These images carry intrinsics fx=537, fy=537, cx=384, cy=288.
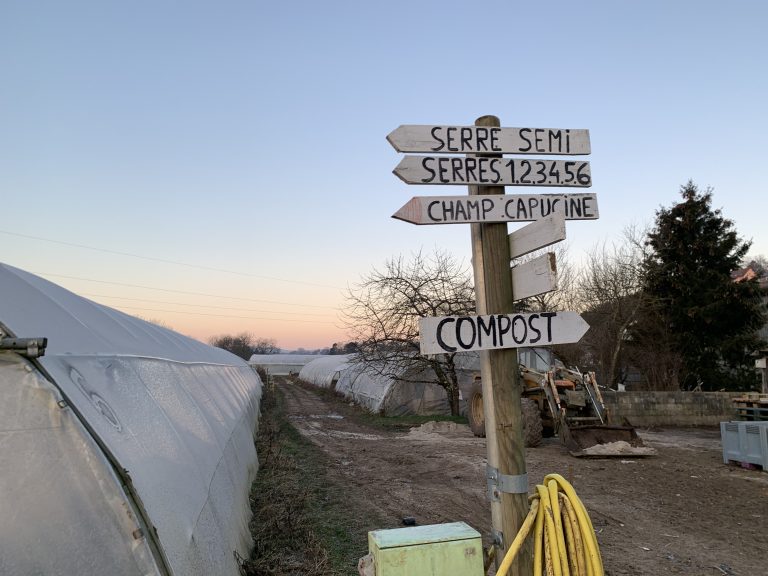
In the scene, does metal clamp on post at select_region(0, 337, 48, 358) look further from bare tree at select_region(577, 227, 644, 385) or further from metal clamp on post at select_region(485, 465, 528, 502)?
bare tree at select_region(577, 227, 644, 385)

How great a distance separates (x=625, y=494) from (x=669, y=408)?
883 cm

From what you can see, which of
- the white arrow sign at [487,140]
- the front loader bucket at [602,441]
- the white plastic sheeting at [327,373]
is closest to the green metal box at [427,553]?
the white arrow sign at [487,140]

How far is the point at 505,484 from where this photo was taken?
3055 mm

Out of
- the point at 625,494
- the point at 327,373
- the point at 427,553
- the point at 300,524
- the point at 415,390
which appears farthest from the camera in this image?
the point at 327,373

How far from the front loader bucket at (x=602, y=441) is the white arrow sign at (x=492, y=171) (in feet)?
26.8

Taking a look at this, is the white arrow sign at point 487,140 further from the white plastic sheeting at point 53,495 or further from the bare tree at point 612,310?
the bare tree at point 612,310

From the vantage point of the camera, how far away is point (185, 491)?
3285 millimetres

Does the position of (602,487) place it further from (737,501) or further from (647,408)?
(647,408)

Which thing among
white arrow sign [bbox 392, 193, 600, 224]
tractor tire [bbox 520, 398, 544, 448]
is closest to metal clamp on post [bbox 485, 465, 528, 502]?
white arrow sign [bbox 392, 193, 600, 224]

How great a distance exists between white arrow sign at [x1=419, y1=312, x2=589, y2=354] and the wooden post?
0.37 ft

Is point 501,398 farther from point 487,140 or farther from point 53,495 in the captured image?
point 53,495

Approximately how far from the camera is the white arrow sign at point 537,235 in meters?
3.00

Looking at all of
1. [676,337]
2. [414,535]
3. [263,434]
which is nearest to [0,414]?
[414,535]

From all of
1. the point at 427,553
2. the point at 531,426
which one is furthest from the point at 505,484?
the point at 531,426
